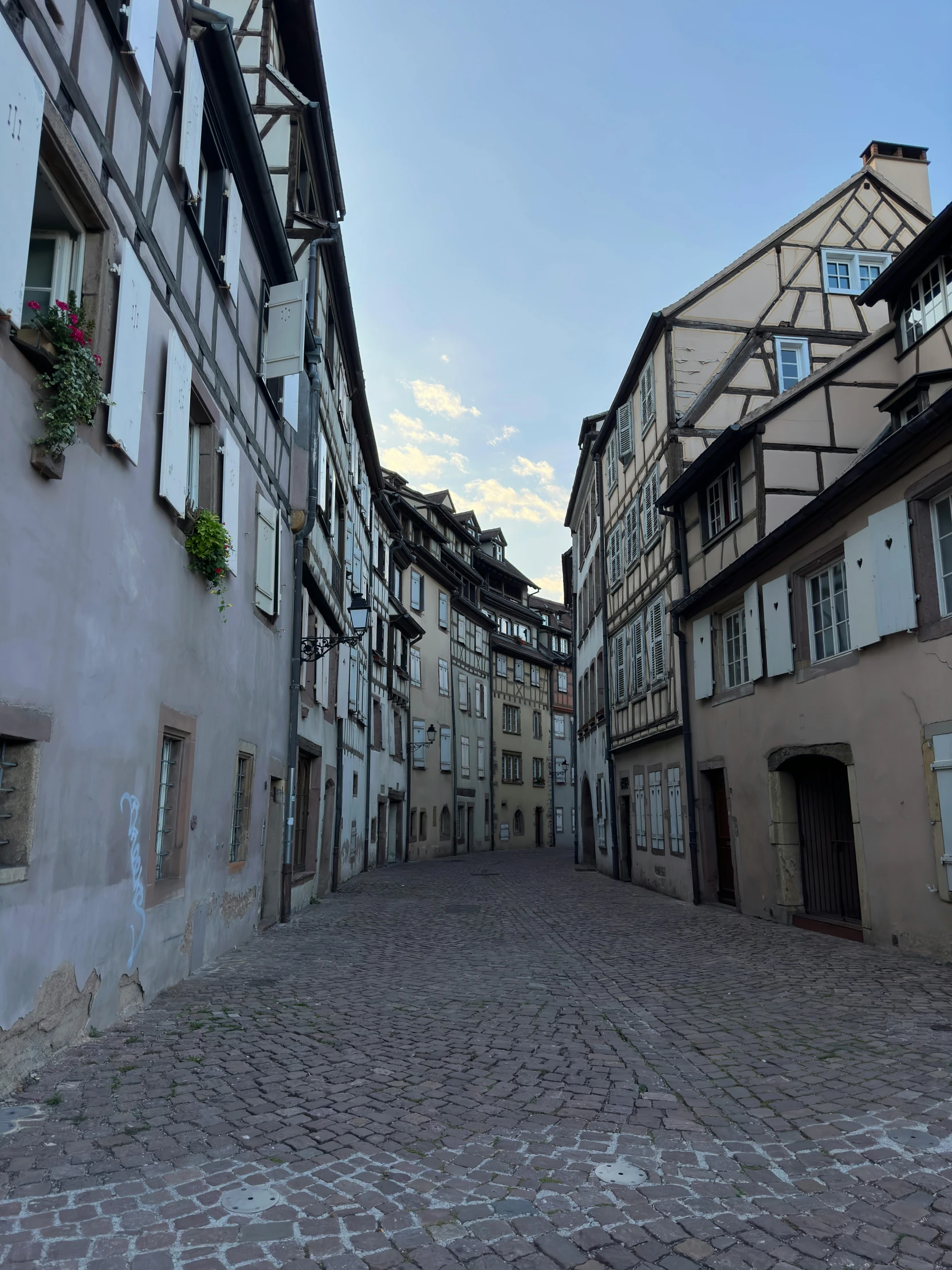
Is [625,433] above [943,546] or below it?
above

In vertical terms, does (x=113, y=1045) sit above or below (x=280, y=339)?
below

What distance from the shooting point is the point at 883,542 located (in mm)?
8633

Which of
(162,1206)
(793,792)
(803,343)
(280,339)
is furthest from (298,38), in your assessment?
(162,1206)

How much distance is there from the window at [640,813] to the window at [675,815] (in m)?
1.87

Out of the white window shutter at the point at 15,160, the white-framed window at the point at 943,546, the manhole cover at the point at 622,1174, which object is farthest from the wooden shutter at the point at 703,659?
the white window shutter at the point at 15,160

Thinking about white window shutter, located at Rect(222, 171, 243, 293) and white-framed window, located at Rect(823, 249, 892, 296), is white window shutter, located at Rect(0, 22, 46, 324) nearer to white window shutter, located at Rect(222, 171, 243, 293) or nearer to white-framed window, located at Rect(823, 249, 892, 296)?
white window shutter, located at Rect(222, 171, 243, 293)

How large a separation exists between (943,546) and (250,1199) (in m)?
7.38

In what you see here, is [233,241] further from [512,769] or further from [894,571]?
[512,769]

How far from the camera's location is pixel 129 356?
5551 millimetres

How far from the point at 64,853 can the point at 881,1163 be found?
3.99 metres

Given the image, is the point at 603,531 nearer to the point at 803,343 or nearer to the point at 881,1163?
the point at 803,343

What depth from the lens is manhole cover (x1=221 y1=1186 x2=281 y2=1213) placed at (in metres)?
3.06

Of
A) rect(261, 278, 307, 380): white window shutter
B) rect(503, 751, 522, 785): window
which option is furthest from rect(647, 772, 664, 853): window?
rect(503, 751, 522, 785): window

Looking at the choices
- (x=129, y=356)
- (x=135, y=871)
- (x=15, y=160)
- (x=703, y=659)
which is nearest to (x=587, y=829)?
(x=703, y=659)
